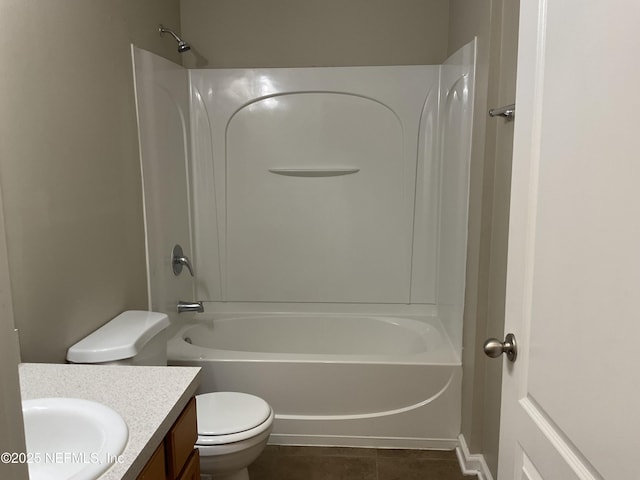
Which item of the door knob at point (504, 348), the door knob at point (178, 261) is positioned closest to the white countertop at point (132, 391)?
the door knob at point (504, 348)

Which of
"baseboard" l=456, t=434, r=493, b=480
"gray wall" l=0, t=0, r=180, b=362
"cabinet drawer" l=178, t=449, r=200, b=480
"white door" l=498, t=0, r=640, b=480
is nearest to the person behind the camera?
"white door" l=498, t=0, r=640, b=480

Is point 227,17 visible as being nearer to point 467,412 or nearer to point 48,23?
point 48,23

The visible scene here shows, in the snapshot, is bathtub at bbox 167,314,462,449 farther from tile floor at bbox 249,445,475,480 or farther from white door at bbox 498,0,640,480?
white door at bbox 498,0,640,480

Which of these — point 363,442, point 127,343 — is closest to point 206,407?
point 127,343

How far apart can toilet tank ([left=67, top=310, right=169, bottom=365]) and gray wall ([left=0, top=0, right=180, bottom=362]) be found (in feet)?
0.17

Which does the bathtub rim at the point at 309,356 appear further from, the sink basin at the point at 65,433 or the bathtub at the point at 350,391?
the sink basin at the point at 65,433

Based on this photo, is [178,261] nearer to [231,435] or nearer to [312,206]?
[312,206]

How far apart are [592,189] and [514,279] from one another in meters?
0.40

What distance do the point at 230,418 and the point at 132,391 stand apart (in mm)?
753

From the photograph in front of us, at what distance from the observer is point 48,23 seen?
5.63 feet

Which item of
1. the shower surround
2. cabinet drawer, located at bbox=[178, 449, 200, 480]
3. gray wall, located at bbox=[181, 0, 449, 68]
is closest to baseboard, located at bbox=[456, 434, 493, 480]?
the shower surround

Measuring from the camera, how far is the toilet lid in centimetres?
197

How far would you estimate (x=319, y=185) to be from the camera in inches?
125

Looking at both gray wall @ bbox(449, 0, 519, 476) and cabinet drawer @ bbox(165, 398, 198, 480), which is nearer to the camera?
cabinet drawer @ bbox(165, 398, 198, 480)
